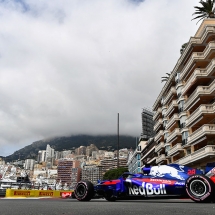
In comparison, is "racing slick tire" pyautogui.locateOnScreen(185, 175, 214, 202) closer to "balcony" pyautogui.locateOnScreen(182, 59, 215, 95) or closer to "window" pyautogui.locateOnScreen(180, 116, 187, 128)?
"balcony" pyautogui.locateOnScreen(182, 59, 215, 95)

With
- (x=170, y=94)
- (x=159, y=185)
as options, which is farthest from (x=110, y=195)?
(x=170, y=94)

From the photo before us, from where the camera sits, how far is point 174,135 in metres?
42.6

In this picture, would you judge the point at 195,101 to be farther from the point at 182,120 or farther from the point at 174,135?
the point at 174,135

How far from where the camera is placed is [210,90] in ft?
110

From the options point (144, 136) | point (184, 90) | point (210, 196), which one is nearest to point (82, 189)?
point (210, 196)

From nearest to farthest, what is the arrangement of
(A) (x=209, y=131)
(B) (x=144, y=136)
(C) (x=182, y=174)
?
(C) (x=182, y=174) < (A) (x=209, y=131) < (B) (x=144, y=136)

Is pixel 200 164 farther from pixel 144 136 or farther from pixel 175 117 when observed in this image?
pixel 144 136

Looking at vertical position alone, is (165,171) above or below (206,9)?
below

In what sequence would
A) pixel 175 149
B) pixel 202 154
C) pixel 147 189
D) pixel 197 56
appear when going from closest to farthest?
pixel 147 189
pixel 202 154
pixel 197 56
pixel 175 149

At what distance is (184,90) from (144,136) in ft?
240

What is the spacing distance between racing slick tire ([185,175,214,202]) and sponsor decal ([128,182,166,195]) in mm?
882

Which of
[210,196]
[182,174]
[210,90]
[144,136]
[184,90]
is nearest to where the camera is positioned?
[210,196]

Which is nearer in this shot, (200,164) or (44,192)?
(44,192)

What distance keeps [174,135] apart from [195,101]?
817 cm
